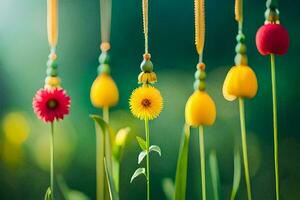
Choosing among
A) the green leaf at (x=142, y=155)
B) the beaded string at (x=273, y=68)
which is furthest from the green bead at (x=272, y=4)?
the green leaf at (x=142, y=155)

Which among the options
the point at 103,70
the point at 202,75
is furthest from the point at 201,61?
the point at 103,70

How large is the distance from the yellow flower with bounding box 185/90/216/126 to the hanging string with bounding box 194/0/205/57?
11cm

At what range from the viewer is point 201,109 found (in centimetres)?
107

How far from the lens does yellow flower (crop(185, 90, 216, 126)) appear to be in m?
1.07

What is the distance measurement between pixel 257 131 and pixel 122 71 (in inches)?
14.3

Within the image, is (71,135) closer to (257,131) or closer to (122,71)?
(122,71)

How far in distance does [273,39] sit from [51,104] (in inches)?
21.6

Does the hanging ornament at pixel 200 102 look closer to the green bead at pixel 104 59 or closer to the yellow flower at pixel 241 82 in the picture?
the yellow flower at pixel 241 82

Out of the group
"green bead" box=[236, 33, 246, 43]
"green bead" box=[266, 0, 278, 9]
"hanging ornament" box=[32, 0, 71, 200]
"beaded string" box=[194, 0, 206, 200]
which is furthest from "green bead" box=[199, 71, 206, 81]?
"hanging ornament" box=[32, 0, 71, 200]

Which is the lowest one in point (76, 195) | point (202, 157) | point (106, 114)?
point (76, 195)

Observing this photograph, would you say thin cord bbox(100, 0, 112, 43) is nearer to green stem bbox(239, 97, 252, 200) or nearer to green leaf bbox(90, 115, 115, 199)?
green leaf bbox(90, 115, 115, 199)

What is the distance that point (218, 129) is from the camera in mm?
1100

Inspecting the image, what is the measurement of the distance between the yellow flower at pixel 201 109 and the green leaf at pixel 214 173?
8cm

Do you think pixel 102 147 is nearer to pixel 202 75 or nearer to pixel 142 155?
pixel 142 155
